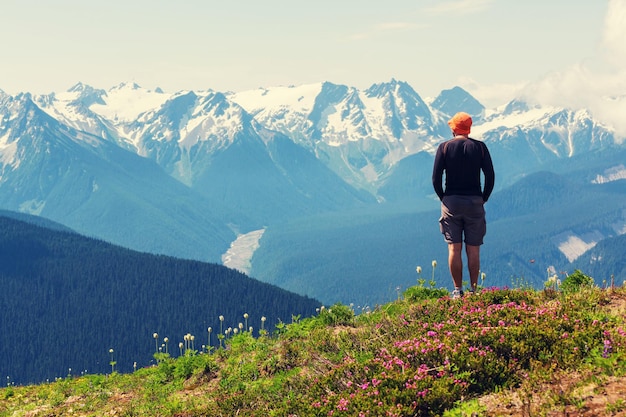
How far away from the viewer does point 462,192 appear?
17.5 meters

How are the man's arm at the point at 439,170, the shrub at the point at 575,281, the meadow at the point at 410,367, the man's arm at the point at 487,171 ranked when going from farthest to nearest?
the shrub at the point at 575,281, the man's arm at the point at 487,171, the man's arm at the point at 439,170, the meadow at the point at 410,367

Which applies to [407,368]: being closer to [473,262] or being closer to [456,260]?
[456,260]

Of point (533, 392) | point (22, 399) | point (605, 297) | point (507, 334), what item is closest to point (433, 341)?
point (507, 334)

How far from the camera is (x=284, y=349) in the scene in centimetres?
1752

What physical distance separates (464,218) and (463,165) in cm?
126

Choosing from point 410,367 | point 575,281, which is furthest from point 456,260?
point 410,367

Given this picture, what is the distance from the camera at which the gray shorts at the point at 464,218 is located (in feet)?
57.3

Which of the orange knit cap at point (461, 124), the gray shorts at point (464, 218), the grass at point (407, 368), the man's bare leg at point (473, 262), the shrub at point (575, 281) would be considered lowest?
the grass at point (407, 368)

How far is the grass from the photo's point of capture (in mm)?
11836

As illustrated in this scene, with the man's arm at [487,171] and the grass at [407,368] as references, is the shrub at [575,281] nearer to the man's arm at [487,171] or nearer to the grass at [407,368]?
the grass at [407,368]

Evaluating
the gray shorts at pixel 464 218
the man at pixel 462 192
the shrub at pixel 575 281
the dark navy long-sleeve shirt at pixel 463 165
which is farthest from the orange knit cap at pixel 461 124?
the shrub at pixel 575 281

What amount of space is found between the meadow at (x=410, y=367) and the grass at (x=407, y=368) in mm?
28

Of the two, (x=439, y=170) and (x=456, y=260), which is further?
(x=439, y=170)

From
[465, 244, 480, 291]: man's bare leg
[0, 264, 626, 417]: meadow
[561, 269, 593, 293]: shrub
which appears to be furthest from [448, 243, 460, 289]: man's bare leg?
[561, 269, 593, 293]: shrub
